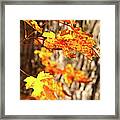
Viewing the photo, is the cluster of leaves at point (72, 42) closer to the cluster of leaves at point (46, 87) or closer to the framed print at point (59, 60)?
the framed print at point (59, 60)

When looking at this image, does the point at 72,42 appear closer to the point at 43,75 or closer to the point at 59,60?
the point at 59,60

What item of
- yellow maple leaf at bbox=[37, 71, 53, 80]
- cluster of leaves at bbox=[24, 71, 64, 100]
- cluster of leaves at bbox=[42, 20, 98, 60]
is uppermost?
cluster of leaves at bbox=[42, 20, 98, 60]

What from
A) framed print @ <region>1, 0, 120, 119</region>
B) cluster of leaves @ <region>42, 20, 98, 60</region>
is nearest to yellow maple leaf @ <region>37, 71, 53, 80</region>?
framed print @ <region>1, 0, 120, 119</region>

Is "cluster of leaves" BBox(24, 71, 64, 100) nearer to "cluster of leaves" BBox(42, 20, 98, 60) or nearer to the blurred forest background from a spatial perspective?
the blurred forest background

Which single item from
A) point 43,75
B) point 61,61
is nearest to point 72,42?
point 61,61

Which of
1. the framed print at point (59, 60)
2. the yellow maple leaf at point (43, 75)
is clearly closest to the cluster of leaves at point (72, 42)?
the framed print at point (59, 60)

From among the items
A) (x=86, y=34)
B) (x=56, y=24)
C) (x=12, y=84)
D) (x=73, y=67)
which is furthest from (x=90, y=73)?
(x=12, y=84)

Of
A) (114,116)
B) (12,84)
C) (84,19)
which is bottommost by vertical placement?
(114,116)

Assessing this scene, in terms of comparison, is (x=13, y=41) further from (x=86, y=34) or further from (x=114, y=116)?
(x=114, y=116)
